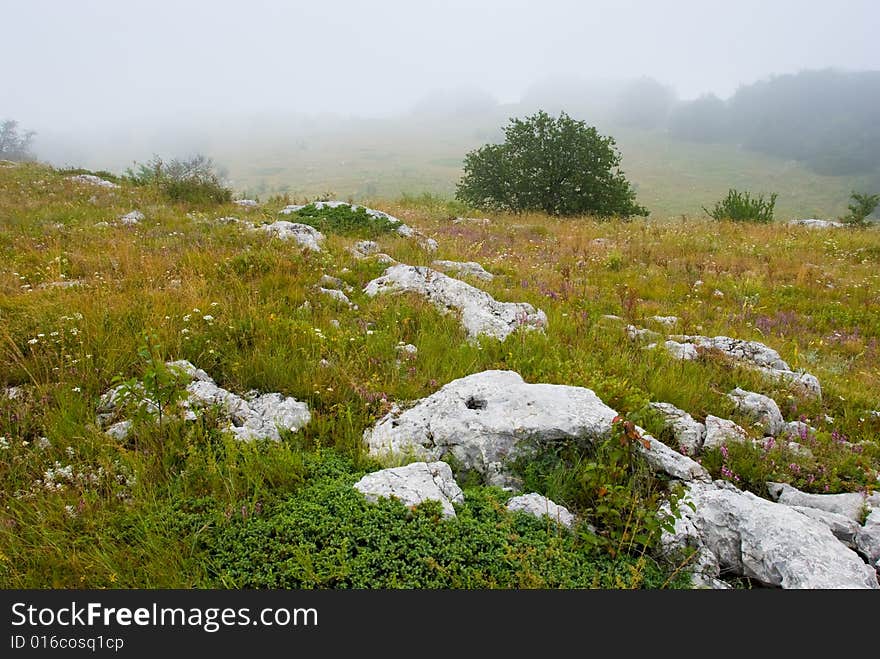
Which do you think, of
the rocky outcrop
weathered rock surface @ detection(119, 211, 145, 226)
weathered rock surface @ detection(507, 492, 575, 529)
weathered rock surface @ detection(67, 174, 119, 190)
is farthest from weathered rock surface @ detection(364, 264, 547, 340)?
weathered rock surface @ detection(67, 174, 119, 190)

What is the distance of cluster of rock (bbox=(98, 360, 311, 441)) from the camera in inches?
138

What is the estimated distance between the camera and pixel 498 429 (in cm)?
354

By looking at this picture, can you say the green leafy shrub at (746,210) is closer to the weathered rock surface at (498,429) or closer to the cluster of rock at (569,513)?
the cluster of rock at (569,513)

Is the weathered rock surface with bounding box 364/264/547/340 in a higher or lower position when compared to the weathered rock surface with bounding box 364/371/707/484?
higher

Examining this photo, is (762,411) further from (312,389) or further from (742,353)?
(312,389)

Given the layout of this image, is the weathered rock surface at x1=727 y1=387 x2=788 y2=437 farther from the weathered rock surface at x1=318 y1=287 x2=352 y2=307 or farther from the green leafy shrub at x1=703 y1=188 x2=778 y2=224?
the green leafy shrub at x1=703 y1=188 x2=778 y2=224

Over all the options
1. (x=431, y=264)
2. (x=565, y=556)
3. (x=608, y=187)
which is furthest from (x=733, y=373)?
(x=608, y=187)

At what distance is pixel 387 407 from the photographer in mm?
4027

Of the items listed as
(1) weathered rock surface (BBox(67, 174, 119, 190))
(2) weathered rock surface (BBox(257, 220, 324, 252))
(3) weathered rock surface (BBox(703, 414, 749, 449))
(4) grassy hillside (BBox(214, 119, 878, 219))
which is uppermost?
(4) grassy hillside (BBox(214, 119, 878, 219))

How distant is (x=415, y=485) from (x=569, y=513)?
1.10 meters

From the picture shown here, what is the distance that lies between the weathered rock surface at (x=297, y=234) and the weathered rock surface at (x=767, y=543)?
791cm

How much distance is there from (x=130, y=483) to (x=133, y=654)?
3.92 ft

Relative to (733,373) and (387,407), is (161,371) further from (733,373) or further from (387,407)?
(733,373)

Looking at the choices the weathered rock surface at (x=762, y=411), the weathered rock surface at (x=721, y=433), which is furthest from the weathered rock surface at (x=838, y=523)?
the weathered rock surface at (x=762, y=411)
